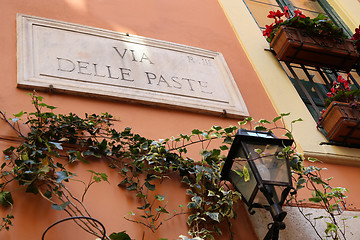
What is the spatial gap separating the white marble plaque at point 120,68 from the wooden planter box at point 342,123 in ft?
2.12

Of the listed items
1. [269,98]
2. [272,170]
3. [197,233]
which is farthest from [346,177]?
[197,233]

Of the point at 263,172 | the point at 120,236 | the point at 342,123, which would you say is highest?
the point at 342,123

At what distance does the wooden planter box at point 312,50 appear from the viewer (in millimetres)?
3805

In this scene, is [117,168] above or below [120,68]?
below

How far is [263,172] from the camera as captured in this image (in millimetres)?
2164

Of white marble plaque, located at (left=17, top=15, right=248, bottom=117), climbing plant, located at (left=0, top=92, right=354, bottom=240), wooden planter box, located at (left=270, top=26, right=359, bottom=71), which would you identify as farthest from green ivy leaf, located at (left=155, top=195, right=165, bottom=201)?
wooden planter box, located at (left=270, top=26, right=359, bottom=71)

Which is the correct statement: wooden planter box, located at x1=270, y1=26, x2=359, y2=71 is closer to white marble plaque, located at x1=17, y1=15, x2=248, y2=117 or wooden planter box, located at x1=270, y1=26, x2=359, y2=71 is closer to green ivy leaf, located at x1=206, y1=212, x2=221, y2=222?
white marble plaque, located at x1=17, y1=15, x2=248, y2=117

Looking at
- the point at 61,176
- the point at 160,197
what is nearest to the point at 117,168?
the point at 160,197

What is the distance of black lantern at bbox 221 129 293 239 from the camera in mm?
2148

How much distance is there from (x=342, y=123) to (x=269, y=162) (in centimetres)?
124

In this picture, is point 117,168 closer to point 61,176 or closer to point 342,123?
point 61,176

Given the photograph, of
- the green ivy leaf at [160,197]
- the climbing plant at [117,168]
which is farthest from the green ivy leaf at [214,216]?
the green ivy leaf at [160,197]

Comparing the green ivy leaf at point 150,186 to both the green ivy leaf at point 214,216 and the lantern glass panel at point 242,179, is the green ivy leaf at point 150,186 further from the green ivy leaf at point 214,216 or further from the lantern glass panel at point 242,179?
the lantern glass panel at point 242,179

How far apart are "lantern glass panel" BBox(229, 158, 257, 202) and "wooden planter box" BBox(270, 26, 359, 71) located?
68.8 inches
